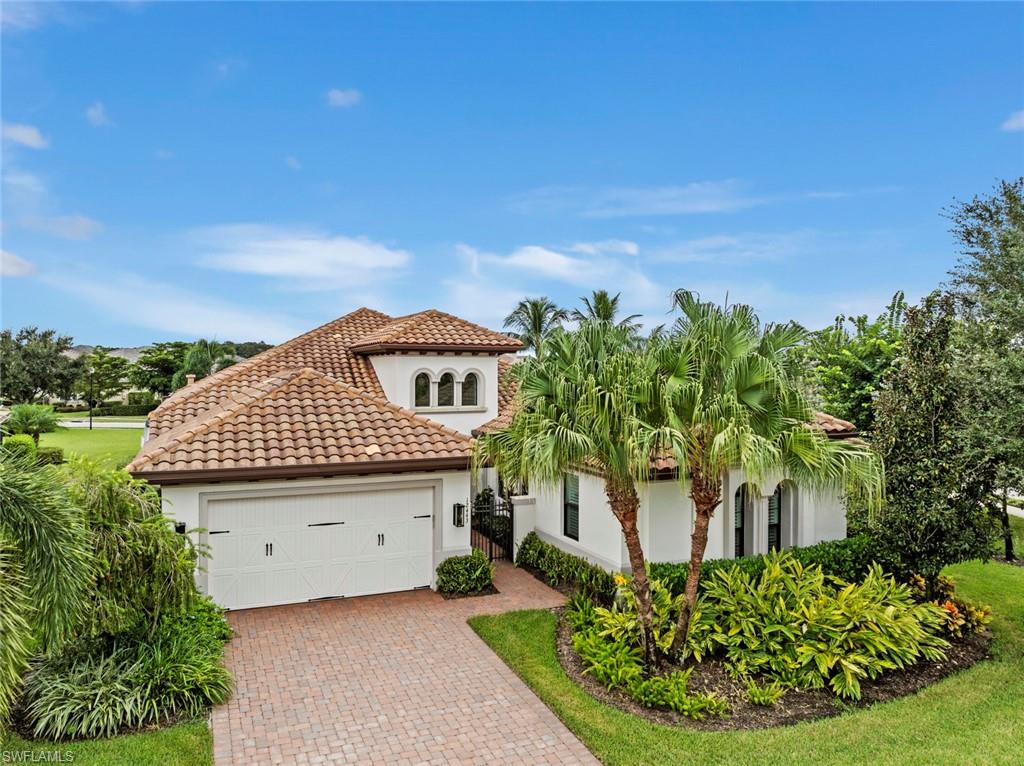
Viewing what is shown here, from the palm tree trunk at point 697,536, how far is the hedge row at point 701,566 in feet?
7.09

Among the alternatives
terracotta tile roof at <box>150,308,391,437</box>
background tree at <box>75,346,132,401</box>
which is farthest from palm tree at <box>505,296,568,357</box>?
background tree at <box>75,346,132,401</box>

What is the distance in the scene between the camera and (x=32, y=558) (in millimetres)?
5164

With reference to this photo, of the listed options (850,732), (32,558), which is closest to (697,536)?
(850,732)

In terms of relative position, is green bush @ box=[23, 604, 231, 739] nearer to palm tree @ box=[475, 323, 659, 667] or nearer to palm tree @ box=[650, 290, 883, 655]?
palm tree @ box=[475, 323, 659, 667]

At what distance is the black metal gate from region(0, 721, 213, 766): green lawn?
9371 millimetres

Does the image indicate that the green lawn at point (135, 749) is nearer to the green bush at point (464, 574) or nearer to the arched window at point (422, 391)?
the green bush at point (464, 574)

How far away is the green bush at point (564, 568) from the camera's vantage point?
1327 centimetres

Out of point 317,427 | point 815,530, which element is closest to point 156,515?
point 317,427

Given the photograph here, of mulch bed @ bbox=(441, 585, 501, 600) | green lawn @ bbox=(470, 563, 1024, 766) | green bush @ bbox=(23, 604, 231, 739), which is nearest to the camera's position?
green lawn @ bbox=(470, 563, 1024, 766)

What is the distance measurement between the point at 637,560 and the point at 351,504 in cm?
652

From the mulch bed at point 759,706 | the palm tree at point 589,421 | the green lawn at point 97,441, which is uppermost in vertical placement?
the palm tree at point 589,421

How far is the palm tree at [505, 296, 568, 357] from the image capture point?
41562mm

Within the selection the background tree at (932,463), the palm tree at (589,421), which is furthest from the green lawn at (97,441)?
the background tree at (932,463)

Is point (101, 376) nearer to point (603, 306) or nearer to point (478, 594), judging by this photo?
point (603, 306)
